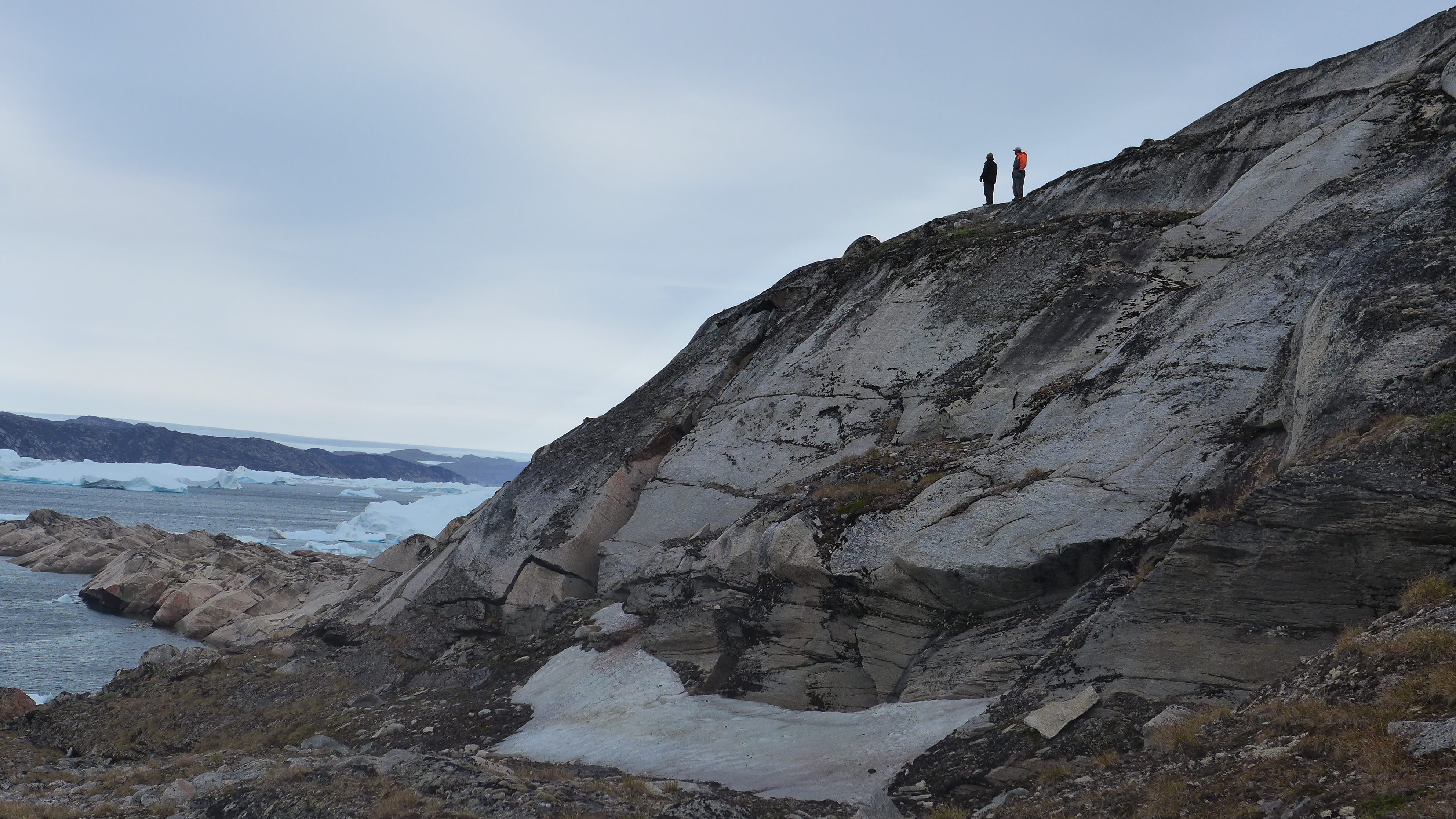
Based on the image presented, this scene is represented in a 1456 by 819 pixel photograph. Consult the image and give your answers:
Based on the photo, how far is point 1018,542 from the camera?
14.6 metres

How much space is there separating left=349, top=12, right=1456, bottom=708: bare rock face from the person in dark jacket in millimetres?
2491

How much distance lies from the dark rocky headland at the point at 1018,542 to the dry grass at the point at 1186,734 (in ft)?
0.19

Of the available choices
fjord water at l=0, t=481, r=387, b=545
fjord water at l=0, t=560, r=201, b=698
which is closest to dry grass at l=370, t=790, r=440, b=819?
fjord water at l=0, t=560, r=201, b=698

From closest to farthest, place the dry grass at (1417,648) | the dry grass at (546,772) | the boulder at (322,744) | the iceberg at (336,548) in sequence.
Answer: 1. the dry grass at (1417,648)
2. the dry grass at (546,772)
3. the boulder at (322,744)
4. the iceberg at (336,548)

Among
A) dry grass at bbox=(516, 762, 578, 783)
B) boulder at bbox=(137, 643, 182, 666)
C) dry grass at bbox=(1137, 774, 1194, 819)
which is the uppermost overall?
dry grass at bbox=(1137, 774, 1194, 819)

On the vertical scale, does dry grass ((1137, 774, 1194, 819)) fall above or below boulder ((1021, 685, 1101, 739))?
above

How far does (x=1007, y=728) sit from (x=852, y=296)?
18.1 meters

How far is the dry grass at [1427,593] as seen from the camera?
920 cm

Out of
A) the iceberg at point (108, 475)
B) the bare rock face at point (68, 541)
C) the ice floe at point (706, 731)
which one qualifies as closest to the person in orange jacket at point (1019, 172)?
the ice floe at point (706, 731)

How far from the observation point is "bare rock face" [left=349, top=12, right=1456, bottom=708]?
1126 centimetres

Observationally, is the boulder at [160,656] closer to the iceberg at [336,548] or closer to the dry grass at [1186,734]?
the dry grass at [1186,734]

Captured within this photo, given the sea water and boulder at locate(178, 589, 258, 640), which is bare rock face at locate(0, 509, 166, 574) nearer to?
the sea water

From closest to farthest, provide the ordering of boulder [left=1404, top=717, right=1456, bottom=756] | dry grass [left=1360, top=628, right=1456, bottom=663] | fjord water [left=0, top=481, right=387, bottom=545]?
boulder [left=1404, top=717, right=1456, bottom=756], dry grass [left=1360, top=628, right=1456, bottom=663], fjord water [left=0, top=481, right=387, bottom=545]

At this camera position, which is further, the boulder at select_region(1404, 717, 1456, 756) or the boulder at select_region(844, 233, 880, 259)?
the boulder at select_region(844, 233, 880, 259)
